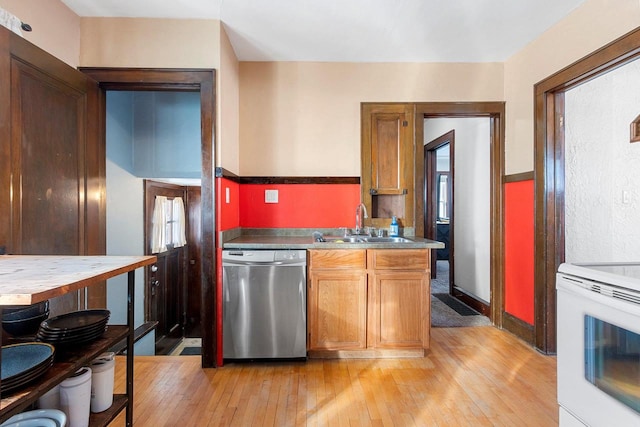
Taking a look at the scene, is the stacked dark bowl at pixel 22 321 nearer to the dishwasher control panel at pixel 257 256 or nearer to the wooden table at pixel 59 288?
the wooden table at pixel 59 288

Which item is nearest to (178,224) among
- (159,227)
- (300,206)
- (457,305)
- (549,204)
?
(159,227)

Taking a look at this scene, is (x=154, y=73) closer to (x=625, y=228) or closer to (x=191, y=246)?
(x=191, y=246)

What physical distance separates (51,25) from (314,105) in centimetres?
189

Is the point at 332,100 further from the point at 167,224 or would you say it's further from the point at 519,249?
the point at 167,224

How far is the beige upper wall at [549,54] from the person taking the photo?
6.23 ft

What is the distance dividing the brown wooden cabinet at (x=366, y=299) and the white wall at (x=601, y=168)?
132 centimetres

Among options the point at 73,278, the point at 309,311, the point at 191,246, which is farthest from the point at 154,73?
the point at 191,246

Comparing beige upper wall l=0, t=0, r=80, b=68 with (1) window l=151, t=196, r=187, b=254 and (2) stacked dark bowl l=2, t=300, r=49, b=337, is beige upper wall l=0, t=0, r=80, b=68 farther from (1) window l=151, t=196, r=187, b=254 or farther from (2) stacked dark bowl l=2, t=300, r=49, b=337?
(1) window l=151, t=196, r=187, b=254

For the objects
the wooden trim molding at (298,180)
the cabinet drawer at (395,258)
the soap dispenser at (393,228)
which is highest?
the wooden trim molding at (298,180)

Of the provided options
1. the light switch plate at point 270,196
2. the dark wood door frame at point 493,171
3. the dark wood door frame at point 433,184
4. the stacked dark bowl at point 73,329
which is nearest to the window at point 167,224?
the light switch plate at point 270,196

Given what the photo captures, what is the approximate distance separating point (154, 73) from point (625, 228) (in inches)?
148

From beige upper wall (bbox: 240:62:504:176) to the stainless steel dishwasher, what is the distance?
0.96 meters

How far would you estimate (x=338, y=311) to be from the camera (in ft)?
7.59

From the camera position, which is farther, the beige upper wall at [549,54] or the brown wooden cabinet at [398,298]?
the brown wooden cabinet at [398,298]
